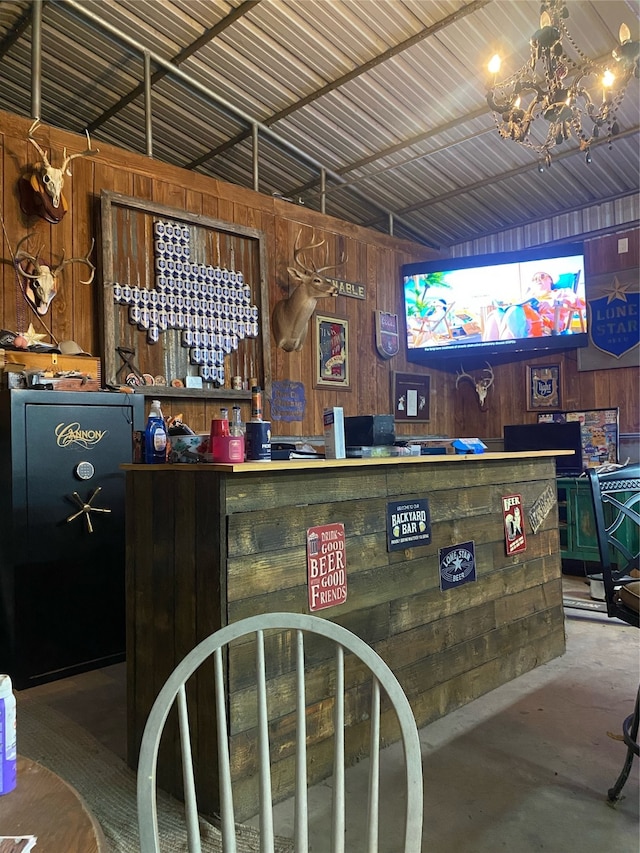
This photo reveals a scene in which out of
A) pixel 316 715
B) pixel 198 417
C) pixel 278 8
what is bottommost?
pixel 316 715

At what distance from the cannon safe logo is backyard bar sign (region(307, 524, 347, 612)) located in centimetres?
179

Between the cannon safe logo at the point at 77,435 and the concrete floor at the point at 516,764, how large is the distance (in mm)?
1270

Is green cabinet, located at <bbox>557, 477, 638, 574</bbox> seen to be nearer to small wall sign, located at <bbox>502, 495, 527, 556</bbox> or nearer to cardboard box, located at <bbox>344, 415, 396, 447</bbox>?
small wall sign, located at <bbox>502, 495, 527, 556</bbox>

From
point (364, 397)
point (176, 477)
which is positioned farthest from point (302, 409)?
point (176, 477)

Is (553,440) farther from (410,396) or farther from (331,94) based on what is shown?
(331,94)

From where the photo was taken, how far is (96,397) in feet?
11.3

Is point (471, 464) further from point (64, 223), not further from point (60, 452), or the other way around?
point (64, 223)

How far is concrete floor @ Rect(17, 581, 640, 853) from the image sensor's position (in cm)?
188

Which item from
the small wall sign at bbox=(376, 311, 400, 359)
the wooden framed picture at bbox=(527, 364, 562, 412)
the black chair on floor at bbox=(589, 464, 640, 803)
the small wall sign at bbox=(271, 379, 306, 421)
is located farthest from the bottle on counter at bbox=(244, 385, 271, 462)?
the wooden framed picture at bbox=(527, 364, 562, 412)

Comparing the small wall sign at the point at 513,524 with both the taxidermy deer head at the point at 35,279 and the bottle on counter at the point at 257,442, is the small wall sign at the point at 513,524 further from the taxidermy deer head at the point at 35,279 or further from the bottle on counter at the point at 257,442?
the taxidermy deer head at the point at 35,279

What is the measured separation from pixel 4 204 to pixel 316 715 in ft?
11.8

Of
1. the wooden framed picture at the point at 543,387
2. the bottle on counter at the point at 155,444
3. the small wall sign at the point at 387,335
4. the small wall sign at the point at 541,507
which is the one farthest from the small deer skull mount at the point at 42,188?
the wooden framed picture at the point at 543,387

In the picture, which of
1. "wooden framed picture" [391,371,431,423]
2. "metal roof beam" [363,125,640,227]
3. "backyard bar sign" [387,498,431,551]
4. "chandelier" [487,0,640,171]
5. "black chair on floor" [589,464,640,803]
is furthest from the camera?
"wooden framed picture" [391,371,431,423]

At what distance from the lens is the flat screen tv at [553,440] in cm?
574
